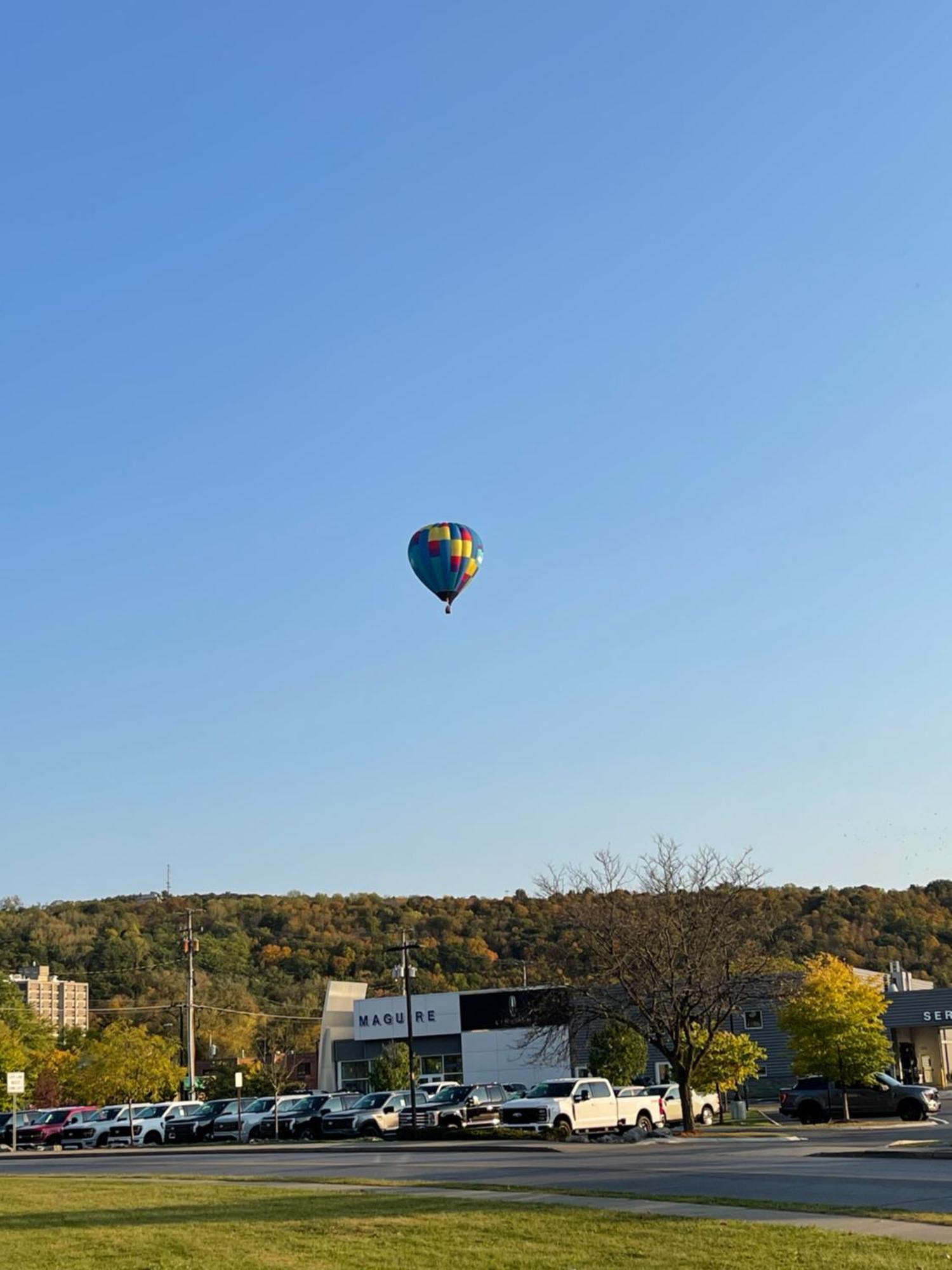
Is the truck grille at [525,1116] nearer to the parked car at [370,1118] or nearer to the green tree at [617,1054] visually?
the parked car at [370,1118]

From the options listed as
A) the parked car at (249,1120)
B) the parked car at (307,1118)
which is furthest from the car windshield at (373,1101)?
the parked car at (249,1120)

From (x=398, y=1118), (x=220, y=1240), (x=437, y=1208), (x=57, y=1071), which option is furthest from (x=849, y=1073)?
(x=57, y=1071)

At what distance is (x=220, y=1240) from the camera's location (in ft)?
51.8

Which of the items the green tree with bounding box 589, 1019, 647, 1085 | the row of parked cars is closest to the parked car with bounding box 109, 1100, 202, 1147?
the row of parked cars

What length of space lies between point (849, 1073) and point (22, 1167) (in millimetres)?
26785

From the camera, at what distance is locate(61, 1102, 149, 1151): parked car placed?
5344cm

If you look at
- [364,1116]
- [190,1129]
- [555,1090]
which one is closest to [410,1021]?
[364,1116]

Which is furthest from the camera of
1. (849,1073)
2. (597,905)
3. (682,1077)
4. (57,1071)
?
(57,1071)

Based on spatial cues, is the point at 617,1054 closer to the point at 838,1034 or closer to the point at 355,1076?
the point at 838,1034

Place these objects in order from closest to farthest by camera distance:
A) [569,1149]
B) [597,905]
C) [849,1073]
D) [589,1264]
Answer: [589,1264]
[569,1149]
[597,905]
[849,1073]

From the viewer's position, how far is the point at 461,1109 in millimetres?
45812

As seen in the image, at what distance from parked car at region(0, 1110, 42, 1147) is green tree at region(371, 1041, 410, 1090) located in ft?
56.1

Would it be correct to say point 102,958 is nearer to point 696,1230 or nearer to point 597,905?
point 597,905

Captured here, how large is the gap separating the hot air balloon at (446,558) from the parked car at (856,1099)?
20326 millimetres
